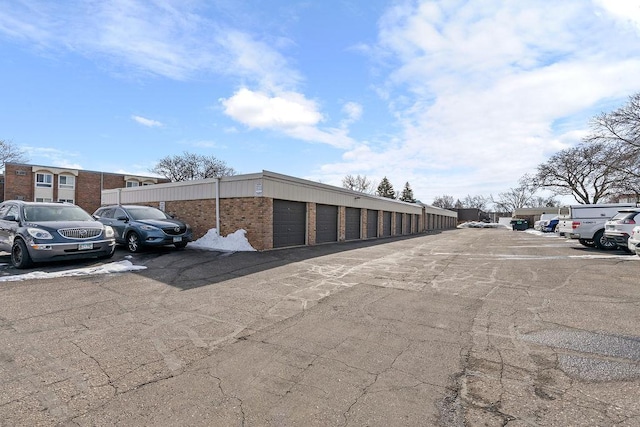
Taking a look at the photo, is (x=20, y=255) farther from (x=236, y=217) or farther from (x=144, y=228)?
(x=236, y=217)

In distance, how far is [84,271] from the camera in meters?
7.14

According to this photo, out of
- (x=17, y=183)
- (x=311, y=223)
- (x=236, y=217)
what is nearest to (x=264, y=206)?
(x=236, y=217)

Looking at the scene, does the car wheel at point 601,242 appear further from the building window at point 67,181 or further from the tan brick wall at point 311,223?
the building window at point 67,181

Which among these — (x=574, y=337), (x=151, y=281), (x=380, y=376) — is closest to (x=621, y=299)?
(x=574, y=337)

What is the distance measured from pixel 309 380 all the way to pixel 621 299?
20.2 ft

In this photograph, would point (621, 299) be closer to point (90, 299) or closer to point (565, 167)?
point (90, 299)

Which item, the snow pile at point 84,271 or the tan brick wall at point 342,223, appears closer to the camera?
the snow pile at point 84,271

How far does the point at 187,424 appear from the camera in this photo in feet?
7.50

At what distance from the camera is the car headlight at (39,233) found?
732cm

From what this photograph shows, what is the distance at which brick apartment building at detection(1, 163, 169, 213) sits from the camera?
1356 inches

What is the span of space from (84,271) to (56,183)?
3856 centimetres

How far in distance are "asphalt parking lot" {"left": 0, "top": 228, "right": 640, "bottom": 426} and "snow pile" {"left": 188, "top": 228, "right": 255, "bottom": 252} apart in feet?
18.4

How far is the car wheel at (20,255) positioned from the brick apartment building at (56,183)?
115 ft

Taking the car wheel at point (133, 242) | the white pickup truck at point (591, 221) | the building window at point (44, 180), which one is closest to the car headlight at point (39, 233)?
the car wheel at point (133, 242)
